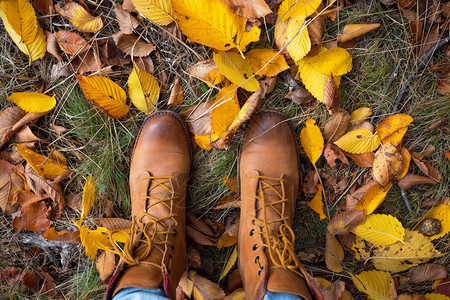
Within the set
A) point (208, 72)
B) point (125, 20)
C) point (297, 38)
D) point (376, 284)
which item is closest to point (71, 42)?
point (125, 20)

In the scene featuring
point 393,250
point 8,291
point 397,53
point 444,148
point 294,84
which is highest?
point 397,53

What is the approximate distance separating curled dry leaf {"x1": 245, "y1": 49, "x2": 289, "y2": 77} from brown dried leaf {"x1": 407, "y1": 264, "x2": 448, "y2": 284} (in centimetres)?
109

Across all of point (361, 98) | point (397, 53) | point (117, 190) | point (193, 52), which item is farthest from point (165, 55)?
point (397, 53)

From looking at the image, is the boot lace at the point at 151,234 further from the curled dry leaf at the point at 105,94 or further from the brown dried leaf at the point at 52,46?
the brown dried leaf at the point at 52,46

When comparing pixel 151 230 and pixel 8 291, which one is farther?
pixel 8 291

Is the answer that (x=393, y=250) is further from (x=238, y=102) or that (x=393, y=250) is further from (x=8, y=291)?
(x=8, y=291)

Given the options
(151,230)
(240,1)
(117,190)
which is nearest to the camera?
(240,1)

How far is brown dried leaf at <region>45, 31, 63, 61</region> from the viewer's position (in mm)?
1265

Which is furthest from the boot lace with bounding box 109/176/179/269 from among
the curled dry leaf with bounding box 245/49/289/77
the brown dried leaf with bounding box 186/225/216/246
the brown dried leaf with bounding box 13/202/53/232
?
the curled dry leaf with bounding box 245/49/289/77

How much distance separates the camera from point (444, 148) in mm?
1286

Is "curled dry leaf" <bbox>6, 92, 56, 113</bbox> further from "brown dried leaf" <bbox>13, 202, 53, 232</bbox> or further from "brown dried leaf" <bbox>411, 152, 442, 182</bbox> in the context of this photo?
"brown dried leaf" <bbox>411, 152, 442, 182</bbox>

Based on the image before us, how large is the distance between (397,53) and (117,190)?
1.39 m

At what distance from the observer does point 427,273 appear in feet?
A: 4.29

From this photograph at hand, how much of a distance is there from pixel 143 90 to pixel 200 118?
27cm
